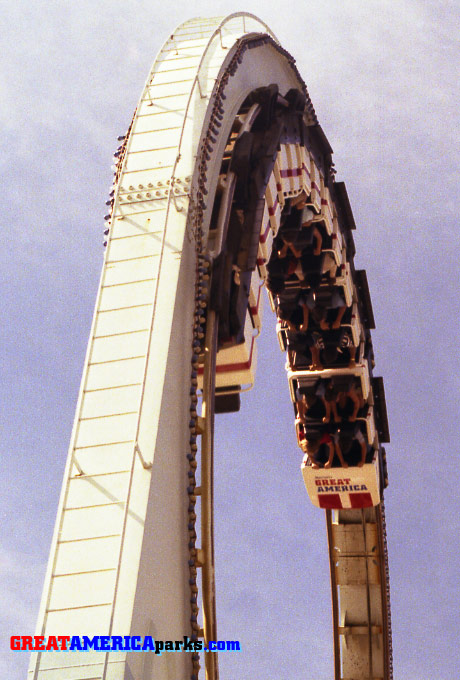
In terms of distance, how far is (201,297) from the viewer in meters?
19.1

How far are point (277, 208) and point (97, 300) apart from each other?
839 centimetres

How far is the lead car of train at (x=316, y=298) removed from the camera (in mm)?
25938

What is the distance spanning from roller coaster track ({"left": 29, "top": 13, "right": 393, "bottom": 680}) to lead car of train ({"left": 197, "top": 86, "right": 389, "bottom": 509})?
748 mm

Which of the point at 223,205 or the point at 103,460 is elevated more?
the point at 223,205

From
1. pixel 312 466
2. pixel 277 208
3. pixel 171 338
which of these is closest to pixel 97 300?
pixel 171 338

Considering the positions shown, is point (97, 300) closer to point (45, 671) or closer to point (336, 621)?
point (45, 671)

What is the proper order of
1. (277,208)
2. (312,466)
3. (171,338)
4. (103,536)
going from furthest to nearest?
(312,466), (277,208), (171,338), (103,536)

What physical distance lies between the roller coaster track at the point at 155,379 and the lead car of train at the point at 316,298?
2.46 feet

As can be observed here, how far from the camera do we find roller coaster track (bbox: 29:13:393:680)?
15.2 meters

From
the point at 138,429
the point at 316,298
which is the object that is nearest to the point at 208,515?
the point at 138,429

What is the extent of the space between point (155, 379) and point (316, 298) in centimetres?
1830

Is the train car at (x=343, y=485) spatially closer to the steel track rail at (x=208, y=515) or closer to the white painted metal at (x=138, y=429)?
the white painted metal at (x=138, y=429)

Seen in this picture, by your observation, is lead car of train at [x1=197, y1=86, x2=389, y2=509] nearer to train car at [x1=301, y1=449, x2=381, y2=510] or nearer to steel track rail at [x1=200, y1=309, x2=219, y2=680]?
train car at [x1=301, y1=449, x2=381, y2=510]

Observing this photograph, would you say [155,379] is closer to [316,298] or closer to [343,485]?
[316,298]
